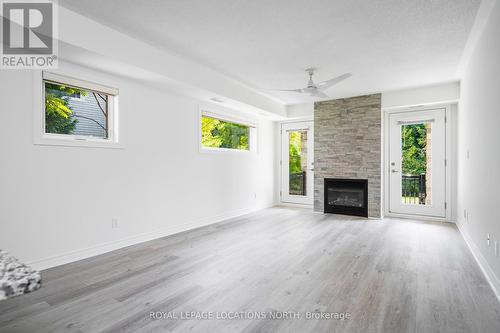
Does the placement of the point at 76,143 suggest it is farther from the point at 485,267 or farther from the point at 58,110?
the point at 485,267

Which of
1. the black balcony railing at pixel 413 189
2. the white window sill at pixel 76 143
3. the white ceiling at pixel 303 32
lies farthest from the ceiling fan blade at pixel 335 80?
the black balcony railing at pixel 413 189

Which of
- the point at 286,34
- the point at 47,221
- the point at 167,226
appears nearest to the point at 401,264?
the point at 286,34

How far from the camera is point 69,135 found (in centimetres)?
332

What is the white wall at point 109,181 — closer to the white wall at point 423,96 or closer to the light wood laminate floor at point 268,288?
the light wood laminate floor at point 268,288

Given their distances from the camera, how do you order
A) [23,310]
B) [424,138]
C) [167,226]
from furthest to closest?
[424,138] < [167,226] < [23,310]

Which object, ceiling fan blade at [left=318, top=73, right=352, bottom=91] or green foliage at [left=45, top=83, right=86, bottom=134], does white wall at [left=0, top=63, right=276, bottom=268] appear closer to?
green foliage at [left=45, top=83, right=86, bottom=134]

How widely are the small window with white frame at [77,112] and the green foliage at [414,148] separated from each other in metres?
5.46

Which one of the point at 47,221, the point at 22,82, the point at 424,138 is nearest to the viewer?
the point at 22,82

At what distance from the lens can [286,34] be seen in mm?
3129

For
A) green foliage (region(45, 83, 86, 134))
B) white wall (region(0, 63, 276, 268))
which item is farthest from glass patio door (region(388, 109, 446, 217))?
green foliage (region(45, 83, 86, 134))

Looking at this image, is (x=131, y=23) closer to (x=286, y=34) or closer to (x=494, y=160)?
(x=286, y=34)

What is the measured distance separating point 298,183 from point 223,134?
249cm

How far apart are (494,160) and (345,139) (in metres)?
3.58

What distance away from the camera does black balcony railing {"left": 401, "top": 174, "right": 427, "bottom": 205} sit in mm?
5624
